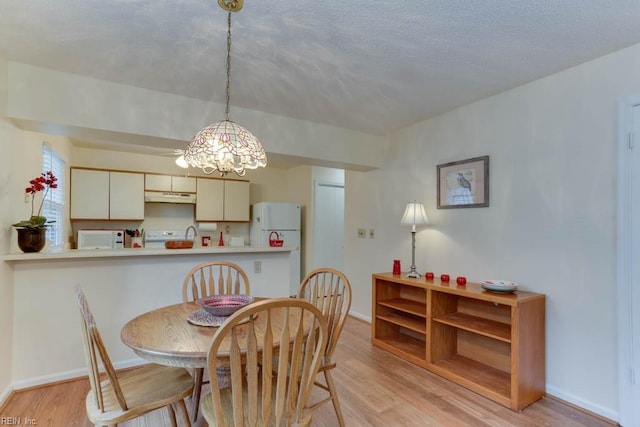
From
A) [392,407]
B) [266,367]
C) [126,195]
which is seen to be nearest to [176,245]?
[266,367]

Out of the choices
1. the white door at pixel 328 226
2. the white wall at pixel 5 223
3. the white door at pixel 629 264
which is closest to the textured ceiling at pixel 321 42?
the white wall at pixel 5 223

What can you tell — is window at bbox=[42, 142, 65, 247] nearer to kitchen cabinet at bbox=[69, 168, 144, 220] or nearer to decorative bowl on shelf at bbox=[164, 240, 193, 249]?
kitchen cabinet at bbox=[69, 168, 144, 220]

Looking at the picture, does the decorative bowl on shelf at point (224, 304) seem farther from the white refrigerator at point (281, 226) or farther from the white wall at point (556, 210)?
the white refrigerator at point (281, 226)

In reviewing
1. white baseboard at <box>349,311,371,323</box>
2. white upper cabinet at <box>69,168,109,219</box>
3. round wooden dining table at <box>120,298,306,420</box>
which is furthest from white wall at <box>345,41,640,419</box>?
white upper cabinet at <box>69,168,109,219</box>

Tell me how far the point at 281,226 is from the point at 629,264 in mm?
4134

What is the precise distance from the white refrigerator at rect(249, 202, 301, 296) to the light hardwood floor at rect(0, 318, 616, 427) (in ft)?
8.92

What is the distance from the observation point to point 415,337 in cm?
327

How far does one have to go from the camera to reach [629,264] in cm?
195

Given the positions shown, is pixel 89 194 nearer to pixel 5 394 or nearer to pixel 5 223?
pixel 5 223

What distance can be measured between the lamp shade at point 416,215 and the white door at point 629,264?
1424 mm

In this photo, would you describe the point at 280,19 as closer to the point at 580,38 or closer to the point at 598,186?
the point at 580,38

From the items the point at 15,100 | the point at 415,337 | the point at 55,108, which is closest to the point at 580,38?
the point at 415,337

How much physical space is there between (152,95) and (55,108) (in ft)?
2.09

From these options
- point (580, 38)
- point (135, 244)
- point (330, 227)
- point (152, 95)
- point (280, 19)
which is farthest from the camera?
point (330, 227)
